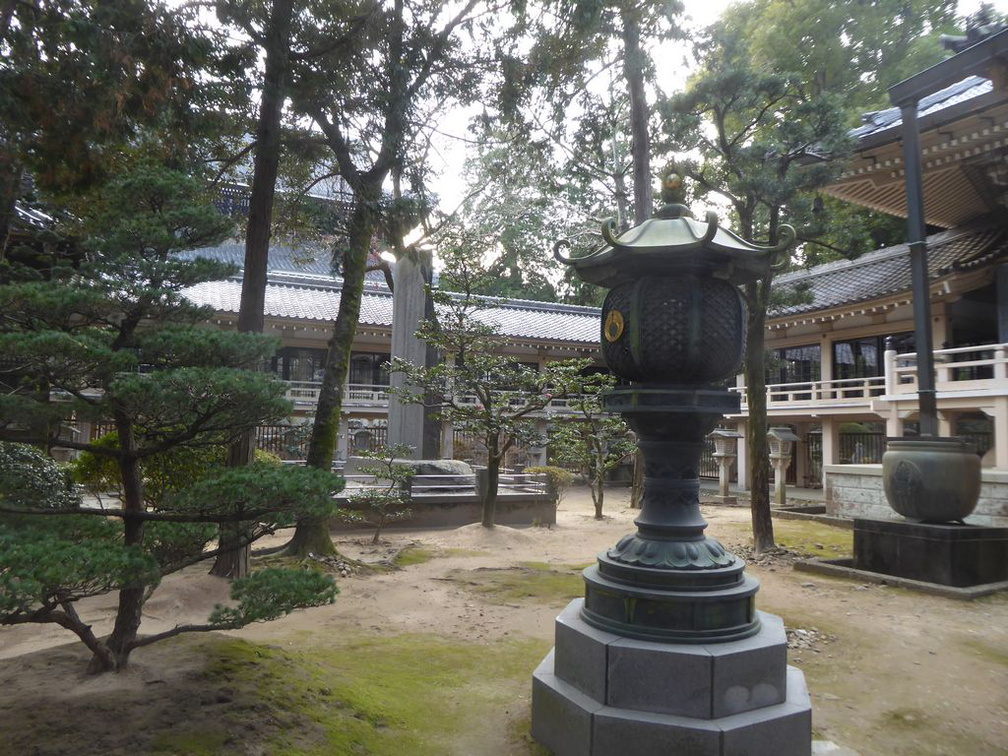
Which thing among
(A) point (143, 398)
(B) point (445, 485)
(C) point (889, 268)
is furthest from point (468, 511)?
(C) point (889, 268)

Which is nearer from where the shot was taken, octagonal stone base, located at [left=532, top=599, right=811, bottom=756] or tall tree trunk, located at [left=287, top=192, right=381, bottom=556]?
octagonal stone base, located at [left=532, top=599, right=811, bottom=756]

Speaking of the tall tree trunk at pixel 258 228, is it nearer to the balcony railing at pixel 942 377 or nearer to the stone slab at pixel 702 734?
the stone slab at pixel 702 734

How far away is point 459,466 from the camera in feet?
42.5

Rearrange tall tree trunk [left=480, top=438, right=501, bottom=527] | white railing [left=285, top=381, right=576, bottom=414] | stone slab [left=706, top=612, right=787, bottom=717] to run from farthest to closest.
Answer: white railing [left=285, top=381, right=576, bottom=414] → tall tree trunk [left=480, top=438, right=501, bottom=527] → stone slab [left=706, top=612, right=787, bottom=717]

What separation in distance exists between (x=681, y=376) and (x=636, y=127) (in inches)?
252

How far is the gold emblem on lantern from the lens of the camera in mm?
3565

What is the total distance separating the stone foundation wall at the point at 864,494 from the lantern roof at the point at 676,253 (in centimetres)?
757

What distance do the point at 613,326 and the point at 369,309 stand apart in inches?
700

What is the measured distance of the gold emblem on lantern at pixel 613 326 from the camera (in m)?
3.57

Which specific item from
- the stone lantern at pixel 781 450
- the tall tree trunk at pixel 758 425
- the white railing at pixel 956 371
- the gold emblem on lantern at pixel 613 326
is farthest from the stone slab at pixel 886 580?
the stone lantern at pixel 781 450

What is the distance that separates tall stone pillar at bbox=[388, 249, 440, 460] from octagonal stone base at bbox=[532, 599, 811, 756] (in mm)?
10017

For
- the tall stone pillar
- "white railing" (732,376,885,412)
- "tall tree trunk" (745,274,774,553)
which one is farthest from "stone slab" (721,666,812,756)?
"white railing" (732,376,885,412)

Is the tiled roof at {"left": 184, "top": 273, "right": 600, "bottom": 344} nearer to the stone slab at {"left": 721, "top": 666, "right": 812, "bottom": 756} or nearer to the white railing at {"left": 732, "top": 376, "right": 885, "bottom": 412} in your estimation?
the white railing at {"left": 732, "top": 376, "right": 885, "bottom": 412}

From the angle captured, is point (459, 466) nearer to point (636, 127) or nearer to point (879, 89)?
point (636, 127)
